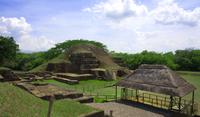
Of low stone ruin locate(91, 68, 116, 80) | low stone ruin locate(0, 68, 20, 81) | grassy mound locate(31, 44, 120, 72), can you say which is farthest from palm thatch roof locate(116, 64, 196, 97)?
grassy mound locate(31, 44, 120, 72)

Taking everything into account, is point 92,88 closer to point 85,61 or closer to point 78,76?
point 78,76

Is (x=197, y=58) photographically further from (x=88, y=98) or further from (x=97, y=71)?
(x=88, y=98)

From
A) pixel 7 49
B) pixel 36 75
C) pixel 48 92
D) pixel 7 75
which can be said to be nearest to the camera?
pixel 48 92

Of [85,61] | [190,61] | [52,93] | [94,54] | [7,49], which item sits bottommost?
[52,93]

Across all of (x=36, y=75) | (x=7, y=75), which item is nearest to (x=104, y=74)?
(x=36, y=75)

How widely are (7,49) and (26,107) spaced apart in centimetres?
2908

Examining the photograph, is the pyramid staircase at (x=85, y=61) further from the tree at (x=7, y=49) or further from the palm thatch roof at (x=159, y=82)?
the palm thatch roof at (x=159, y=82)

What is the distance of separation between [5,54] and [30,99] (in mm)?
27817

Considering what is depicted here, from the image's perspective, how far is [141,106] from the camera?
51.5 ft

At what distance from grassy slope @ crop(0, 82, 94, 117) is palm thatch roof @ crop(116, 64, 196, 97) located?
5.52 metres

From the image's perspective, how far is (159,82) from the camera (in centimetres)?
1520

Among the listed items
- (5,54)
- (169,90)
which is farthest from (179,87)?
(5,54)

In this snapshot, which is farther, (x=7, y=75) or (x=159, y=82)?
(x=7, y=75)

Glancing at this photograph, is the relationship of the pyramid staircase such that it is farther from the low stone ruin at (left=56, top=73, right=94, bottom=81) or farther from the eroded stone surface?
the eroded stone surface
